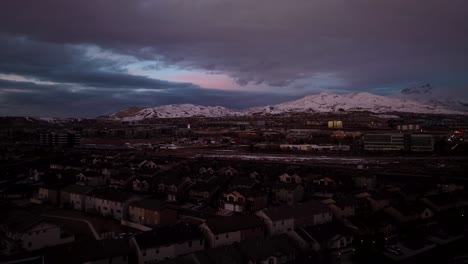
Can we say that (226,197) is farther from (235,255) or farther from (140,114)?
(140,114)

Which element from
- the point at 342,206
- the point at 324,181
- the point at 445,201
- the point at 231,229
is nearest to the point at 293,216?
the point at 231,229

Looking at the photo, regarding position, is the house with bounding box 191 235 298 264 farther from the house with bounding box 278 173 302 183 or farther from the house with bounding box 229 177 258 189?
the house with bounding box 278 173 302 183

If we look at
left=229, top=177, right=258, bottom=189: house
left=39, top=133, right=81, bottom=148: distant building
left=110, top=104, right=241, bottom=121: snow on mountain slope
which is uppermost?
left=110, top=104, right=241, bottom=121: snow on mountain slope

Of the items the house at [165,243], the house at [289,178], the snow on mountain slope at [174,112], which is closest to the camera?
the house at [165,243]

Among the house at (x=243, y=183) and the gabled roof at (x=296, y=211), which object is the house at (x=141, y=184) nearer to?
the house at (x=243, y=183)

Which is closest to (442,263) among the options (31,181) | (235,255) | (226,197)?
(235,255)

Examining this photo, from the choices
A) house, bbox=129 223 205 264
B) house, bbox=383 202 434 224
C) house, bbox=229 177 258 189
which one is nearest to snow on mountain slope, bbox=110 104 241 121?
house, bbox=229 177 258 189

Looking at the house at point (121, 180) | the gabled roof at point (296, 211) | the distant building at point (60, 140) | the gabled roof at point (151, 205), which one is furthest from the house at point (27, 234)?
the distant building at point (60, 140)
